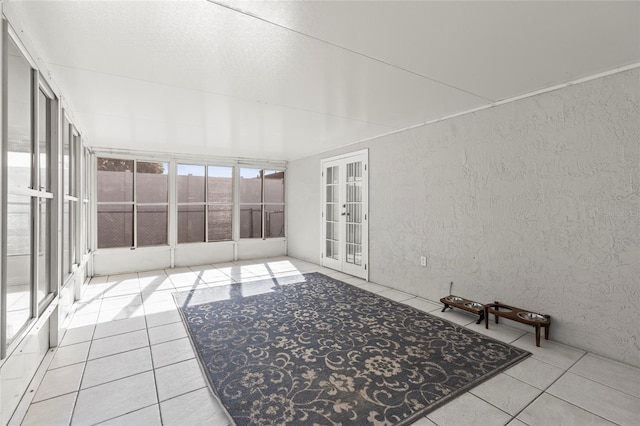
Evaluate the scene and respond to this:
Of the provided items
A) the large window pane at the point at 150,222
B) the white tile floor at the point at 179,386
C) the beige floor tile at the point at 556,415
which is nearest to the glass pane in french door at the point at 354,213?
the white tile floor at the point at 179,386

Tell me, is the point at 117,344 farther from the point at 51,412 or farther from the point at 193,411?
the point at 193,411

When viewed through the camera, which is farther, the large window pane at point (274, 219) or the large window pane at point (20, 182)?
the large window pane at point (274, 219)

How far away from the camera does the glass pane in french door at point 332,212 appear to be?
17.8 ft

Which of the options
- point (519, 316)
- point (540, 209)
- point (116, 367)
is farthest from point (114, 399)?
point (540, 209)

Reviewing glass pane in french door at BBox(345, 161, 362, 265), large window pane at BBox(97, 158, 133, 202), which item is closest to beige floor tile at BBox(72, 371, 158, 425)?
glass pane in french door at BBox(345, 161, 362, 265)

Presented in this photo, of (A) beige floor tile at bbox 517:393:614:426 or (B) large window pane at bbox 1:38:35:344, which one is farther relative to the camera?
(B) large window pane at bbox 1:38:35:344

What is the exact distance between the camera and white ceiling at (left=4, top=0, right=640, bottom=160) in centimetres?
159

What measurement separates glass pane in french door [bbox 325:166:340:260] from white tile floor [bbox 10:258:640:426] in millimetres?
2659

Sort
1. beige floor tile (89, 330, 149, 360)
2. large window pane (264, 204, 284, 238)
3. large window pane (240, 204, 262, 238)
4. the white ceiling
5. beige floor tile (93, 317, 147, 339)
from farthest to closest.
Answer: large window pane (240, 204, 262, 238)
large window pane (264, 204, 284, 238)
beige floor tile (93, 317, 147, 339)
beige floor tile (89, 330, 149, 360)
the white ceiling

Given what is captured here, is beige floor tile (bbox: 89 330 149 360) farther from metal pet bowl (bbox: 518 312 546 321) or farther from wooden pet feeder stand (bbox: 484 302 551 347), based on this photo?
metal pet bowl (bbox: 518 312 546 321)

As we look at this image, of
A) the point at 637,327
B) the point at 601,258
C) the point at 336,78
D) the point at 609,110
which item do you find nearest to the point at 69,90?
the point at 336,78

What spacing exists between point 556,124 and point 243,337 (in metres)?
3.41

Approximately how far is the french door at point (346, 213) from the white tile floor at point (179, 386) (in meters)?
1.97

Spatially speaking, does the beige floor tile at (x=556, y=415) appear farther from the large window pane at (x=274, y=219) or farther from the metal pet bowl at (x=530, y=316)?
the large window pane at (x=274, y=219)
